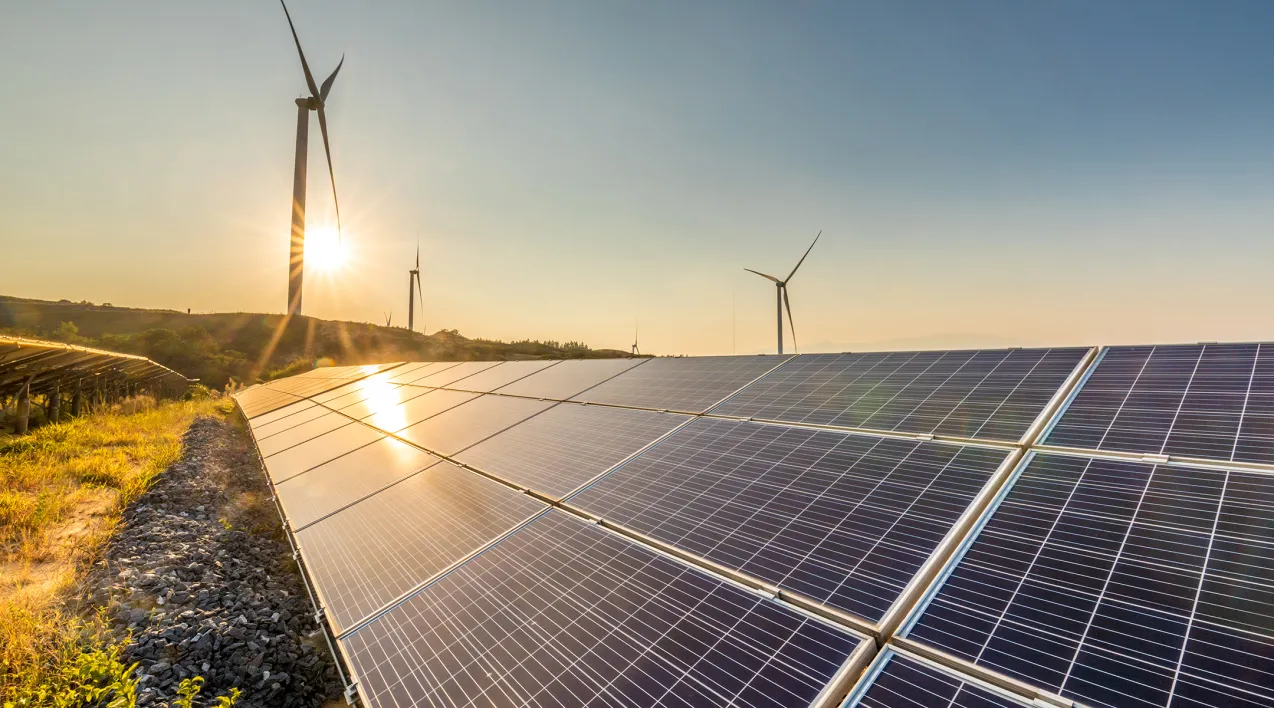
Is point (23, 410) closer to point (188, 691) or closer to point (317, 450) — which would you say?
point (317, 450)

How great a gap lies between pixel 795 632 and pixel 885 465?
115 inches

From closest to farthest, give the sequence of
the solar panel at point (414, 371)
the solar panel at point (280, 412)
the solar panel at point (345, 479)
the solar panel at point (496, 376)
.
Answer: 1. the solar panel at point (345, 479)
2. the solar panel at point (496, 376)
3. the solar panel at point (280, 412)
4. the solar panel at point (414, 371)

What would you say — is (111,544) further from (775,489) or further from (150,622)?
(775,489)

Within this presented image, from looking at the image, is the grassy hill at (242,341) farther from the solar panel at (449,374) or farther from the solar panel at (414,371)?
the solar panel at (449,374)

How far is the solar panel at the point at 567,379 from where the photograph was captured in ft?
44.6

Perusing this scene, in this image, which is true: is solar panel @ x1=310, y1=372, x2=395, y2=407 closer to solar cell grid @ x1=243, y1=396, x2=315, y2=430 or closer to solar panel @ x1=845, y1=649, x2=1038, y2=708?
solar cell grid @ x1=243, y1=396, x2=315, y2=430

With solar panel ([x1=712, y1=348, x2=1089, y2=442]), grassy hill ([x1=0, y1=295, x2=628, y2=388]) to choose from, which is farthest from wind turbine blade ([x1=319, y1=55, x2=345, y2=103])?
solar panel ([x1=712, y1=348, x2=1089, y2=442])

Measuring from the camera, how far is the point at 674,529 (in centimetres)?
540

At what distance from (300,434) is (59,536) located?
573cm

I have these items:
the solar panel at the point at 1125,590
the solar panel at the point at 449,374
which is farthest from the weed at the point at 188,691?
the solar panel at the point at 449,374

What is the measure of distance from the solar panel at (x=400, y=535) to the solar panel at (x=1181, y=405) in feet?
22.6

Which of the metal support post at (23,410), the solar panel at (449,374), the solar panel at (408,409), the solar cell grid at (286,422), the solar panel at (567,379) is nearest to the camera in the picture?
the solar panel at (408,409)

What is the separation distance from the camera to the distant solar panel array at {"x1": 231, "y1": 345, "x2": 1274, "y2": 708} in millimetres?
3221

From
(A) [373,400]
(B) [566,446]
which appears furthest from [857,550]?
(A) [373,400]
